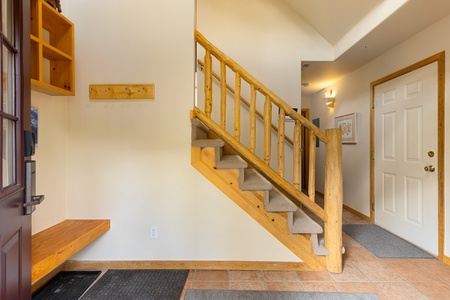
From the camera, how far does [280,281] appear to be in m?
1.87

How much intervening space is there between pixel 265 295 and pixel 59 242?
1613mm

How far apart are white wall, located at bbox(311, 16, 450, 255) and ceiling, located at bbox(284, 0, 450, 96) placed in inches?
4.2

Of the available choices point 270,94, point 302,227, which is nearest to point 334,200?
point 302,227

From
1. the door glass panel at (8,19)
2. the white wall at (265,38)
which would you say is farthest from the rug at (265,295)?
the white wall at (265,38)

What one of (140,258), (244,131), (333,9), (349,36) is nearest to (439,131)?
(349,36)

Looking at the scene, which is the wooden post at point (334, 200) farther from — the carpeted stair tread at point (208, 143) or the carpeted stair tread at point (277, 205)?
the carpeted stair tread at point (208, 143)

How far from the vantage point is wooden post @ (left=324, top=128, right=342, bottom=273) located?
194 cm

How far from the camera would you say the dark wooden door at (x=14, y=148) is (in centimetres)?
88

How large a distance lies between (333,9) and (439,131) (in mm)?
1784

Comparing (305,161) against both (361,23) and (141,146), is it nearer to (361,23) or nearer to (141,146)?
(361,23)

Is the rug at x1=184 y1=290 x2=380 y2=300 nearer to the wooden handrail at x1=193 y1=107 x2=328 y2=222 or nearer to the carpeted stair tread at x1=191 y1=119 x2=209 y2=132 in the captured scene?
the wooden handrail at x1=193 y1=107 x2=328 y2=222

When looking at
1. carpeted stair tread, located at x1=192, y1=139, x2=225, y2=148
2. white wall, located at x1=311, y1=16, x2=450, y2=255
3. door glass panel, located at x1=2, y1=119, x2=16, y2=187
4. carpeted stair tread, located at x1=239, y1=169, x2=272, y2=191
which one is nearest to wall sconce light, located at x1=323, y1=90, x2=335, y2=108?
white wall, located at x1=311, y1=16, x2=450, y2=255

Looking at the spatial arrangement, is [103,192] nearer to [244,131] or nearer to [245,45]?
[244,131]

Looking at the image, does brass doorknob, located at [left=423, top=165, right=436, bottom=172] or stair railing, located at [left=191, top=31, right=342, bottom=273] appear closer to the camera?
stair railing, located at [left=191, top=31, right=342, bottom=273]
